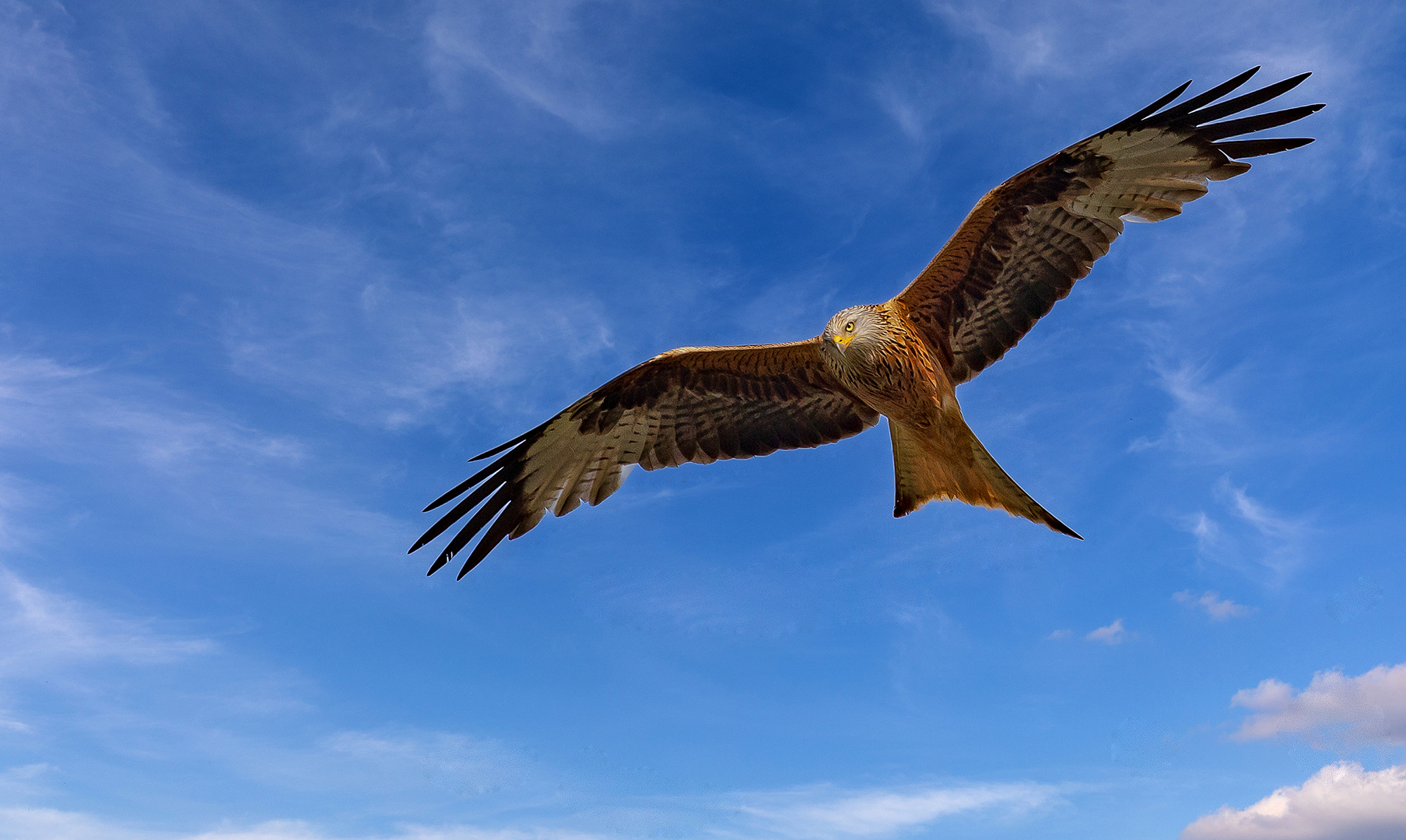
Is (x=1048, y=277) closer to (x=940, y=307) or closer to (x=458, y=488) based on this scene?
(x=940, y=307)

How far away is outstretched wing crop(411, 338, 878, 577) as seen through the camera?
8.33 metres

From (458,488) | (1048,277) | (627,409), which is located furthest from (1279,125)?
(458,488)

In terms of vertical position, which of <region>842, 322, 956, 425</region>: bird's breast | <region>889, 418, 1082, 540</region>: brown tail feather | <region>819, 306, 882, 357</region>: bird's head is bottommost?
<region>889, 418, 1082, 540</region>: brown tail feather

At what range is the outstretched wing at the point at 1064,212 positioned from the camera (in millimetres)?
7000

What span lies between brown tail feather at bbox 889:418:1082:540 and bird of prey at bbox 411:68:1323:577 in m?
0.01

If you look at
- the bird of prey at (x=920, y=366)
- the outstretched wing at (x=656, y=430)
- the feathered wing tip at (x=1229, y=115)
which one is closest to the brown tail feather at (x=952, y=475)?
the bird of prey at (x=920, y=366)

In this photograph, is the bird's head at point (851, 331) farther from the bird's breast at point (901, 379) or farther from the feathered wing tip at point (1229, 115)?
the feathered wing tip at point (1229, 115)

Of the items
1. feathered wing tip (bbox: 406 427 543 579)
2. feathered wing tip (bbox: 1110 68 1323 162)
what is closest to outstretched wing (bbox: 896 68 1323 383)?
feathered wing tip (bbox: 1110 68 1323 162)

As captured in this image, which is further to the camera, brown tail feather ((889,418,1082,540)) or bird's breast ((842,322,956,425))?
brown tail feather ((889,418,1082,540))

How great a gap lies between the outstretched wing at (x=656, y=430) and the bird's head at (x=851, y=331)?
1093 mm

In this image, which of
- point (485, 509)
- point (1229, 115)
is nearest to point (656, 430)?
point (485, 509)

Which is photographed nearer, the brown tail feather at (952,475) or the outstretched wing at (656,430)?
the brown tail feather at (952,475)

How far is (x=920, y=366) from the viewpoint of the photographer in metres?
7.14

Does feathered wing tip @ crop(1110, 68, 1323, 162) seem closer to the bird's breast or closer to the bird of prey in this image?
the bird of prey
